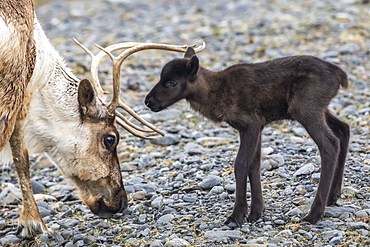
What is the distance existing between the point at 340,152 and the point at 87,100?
283 centimetres

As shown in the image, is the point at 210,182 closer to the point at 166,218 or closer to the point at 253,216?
the point at 166,218

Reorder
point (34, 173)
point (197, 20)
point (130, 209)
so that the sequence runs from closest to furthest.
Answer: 1. point (130, 209)
2. point (34, 173)
3. point (197, 20)

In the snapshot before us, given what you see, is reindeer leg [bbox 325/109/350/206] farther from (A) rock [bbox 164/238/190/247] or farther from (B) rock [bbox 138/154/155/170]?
(B) rock [bbox 138/154/155/170]

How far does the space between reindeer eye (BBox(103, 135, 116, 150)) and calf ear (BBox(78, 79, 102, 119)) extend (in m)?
0.28

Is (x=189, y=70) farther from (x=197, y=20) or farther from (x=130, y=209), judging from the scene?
(x=197, y=20)

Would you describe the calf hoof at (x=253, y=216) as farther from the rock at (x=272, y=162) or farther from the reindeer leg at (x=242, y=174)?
the rock at (x=272, y=162)

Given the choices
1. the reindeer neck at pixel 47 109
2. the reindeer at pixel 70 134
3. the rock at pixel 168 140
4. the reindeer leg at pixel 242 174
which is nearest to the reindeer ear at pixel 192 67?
the reindeer at pixel 70 134

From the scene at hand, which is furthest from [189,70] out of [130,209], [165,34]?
[165,34]

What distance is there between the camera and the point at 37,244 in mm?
6805

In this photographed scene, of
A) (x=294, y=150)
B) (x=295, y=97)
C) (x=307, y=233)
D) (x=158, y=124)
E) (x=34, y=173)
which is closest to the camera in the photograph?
(x=307, y=233)

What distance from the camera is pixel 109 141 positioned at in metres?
7.29

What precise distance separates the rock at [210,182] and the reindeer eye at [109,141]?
3.77ft

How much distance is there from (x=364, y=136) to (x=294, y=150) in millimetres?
1161

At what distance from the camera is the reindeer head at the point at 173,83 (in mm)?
6891
